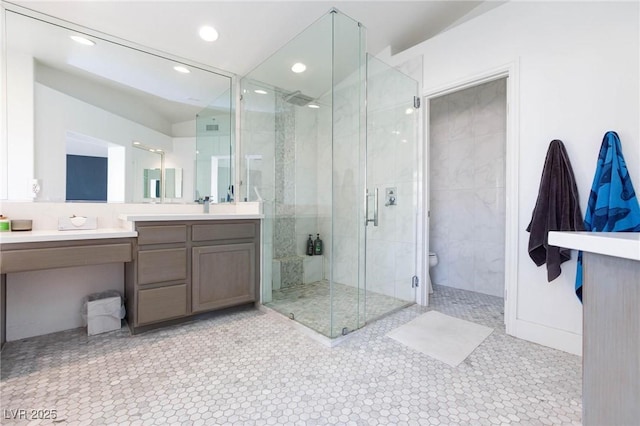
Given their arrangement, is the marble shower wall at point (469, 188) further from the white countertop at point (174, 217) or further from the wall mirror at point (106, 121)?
the wall mirror at point (106, 121)

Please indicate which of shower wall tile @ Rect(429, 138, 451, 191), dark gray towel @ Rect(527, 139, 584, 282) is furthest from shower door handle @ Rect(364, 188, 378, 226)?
shower wall tile @ Rect(429, 138, 451, 191)

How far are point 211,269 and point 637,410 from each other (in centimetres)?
236

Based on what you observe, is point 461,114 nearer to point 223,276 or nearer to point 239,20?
point 239,20

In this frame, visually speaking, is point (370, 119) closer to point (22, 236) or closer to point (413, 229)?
point (413, 229)

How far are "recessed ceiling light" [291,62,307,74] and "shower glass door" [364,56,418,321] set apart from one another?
2.25 ft

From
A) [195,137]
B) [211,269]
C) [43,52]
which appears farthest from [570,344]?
[43,52]

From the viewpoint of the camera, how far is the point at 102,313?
2.11 m

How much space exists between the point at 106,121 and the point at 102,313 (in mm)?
1529

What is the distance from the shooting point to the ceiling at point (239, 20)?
6.80ft

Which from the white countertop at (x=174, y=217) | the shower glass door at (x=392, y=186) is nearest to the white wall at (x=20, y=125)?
the white countertop at (x=174, y=217)

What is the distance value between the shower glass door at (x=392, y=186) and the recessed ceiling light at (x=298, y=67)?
69 cm

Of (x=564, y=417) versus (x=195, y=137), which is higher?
(x=195, y=137)

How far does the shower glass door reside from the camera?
2684mm

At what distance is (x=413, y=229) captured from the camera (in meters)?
2.73
